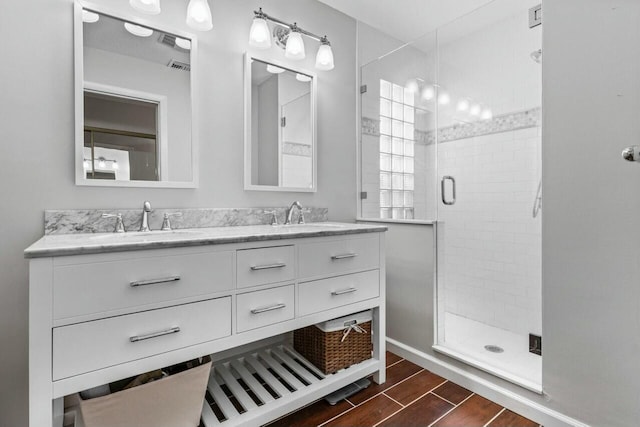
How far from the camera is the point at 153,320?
1.11m

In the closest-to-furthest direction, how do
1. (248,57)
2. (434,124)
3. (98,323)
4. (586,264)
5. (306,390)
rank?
1. (98,323)
2. (586,264)
3. (306,390)
4. (248,57)
5. (434,124)

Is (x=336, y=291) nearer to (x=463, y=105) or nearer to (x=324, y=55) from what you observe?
(x=324, y=55)

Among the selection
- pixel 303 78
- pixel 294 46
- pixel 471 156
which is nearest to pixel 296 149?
pixel 303 78

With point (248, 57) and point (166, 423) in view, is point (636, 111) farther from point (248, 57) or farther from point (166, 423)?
point (166, 423)

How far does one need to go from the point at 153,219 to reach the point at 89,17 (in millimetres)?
961

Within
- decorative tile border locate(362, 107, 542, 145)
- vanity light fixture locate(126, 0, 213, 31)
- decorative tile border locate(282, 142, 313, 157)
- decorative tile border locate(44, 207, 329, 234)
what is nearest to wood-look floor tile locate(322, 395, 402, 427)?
decorative tile border locate(44, 207, 329, 234)

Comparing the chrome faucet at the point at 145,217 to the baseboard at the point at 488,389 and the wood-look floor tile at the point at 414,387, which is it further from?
the baseboard at the point at 488,389

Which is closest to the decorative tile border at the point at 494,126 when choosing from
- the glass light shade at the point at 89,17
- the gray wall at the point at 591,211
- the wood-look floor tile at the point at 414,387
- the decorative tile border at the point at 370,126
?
the decorative tile border at the point at 370,126

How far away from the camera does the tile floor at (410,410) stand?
151cm

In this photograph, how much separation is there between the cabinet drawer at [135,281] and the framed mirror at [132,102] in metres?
0.64

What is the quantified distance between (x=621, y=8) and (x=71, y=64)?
→ 2.27 m

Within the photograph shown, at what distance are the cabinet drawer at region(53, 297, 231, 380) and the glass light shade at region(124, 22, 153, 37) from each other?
53.2 inches

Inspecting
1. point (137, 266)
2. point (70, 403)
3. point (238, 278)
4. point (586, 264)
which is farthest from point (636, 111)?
point (70, 403)

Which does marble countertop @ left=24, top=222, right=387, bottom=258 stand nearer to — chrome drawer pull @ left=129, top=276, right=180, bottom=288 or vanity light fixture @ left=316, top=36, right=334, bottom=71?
chrome drawer pull @ left=129, top=276, right=180, bottom=288
